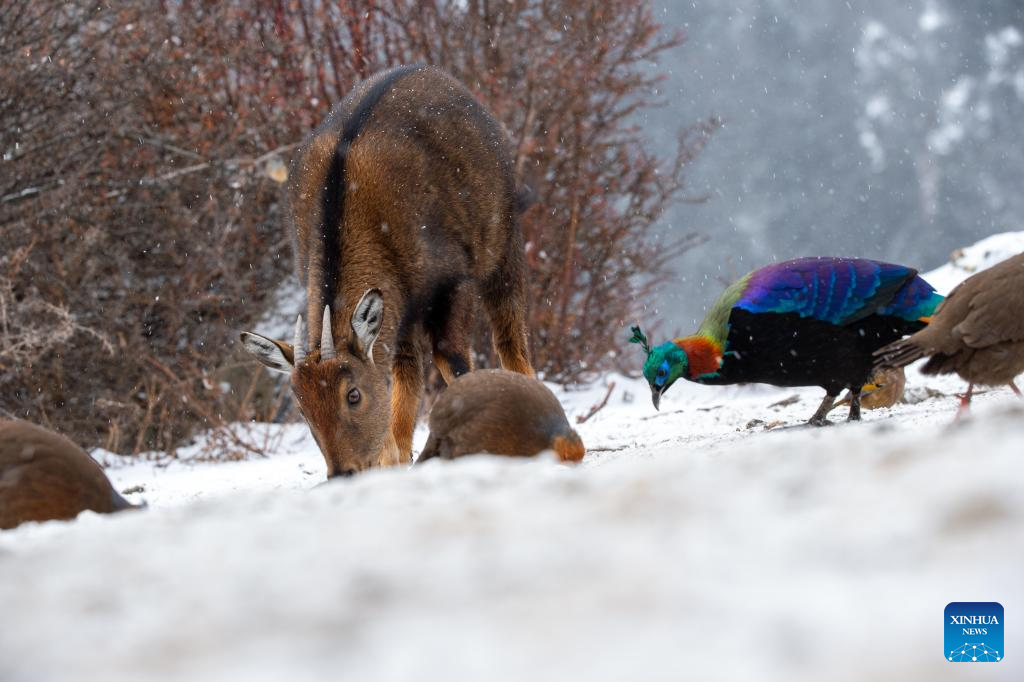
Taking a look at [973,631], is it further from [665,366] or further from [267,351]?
[267,351]

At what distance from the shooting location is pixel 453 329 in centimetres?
583

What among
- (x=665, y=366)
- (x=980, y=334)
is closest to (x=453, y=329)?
(x=665, y=366)

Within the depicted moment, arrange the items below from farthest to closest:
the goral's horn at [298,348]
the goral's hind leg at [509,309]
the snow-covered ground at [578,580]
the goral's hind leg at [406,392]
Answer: the goral's hind leg at [509,309]
the goral's hind leg at [406,392]
the goral's horn at [298,348]
the snow-covered ground at [578,580]

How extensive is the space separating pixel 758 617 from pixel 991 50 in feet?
170

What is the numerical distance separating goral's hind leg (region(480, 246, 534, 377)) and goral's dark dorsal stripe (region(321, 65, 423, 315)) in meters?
1.31

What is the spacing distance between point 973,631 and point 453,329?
4.51 metres

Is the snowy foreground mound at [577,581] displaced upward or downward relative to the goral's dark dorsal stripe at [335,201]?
downward

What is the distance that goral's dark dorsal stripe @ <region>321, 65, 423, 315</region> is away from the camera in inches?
207

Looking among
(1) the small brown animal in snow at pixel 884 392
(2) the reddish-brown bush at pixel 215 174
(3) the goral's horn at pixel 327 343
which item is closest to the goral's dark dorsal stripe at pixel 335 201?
(3) the goral's horn at pixel 327 343

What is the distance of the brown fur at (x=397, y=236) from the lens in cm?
493

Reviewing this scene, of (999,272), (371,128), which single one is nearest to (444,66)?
(371,128)

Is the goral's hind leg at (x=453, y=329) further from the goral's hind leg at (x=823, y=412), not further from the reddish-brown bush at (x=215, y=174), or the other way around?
the reddish-brown bush at (x=215, y=174)

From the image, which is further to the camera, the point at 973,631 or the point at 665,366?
the point at 665,366

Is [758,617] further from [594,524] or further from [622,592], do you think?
[594,524]
